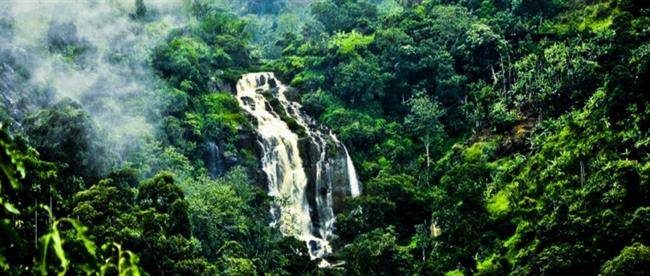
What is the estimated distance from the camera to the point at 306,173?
149ft

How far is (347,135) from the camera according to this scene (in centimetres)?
4800

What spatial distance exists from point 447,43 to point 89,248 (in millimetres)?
53647

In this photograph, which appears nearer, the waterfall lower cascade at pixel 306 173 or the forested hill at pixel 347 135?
the forested hill at pixel 347 135

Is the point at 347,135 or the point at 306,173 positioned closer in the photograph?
the point at 306,173

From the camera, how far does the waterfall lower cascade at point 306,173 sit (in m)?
43.2

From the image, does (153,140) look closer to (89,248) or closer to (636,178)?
(636,178)

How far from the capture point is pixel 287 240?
3375cm

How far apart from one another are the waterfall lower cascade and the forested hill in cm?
15

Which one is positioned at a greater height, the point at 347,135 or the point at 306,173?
the point at 347,135

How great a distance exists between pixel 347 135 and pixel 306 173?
455cm

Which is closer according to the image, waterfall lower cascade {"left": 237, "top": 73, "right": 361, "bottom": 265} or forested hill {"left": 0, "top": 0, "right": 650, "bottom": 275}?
forested hill {"left": 0, "top": 0, "right": 650, "bottom": 275}

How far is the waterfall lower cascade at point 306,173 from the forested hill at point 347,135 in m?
0.15

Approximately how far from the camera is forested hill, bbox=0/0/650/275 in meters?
27.6

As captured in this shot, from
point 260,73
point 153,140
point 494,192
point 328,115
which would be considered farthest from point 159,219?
point 260,73
